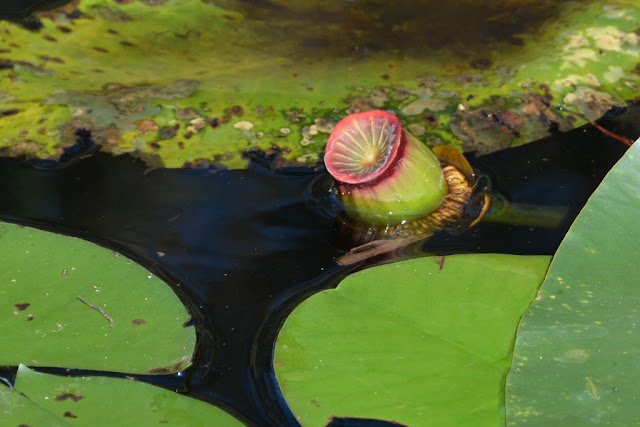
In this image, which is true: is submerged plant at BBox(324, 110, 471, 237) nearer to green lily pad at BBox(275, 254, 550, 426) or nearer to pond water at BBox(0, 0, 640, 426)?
pond water at BBox(0, 0, 640, 426)

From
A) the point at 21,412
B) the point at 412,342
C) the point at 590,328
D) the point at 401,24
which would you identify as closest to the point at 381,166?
the point at 412,342

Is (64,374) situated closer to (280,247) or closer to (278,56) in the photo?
(280,247)

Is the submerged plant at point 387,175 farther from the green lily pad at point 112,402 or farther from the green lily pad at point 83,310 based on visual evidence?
the green lily pad at point 112,402

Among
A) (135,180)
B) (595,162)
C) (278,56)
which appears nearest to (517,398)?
(595,162)

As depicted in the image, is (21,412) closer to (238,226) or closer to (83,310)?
(83,310)

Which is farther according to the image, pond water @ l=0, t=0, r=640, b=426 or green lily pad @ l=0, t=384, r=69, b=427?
pond water @ l=0, t=0, r=640, b=426

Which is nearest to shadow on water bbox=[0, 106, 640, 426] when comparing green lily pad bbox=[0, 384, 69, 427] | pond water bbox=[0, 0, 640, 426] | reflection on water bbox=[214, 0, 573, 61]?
pond water bbox=[0, 0, 640, 426]

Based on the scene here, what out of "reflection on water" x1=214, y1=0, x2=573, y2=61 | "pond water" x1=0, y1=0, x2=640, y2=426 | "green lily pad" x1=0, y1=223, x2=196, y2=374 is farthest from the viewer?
"reflection on water" x1=214, y1=0, x2=573, y2=61

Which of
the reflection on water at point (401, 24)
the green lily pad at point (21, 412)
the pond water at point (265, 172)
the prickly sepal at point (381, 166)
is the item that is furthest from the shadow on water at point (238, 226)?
the reflection on water at point (401, 24)
